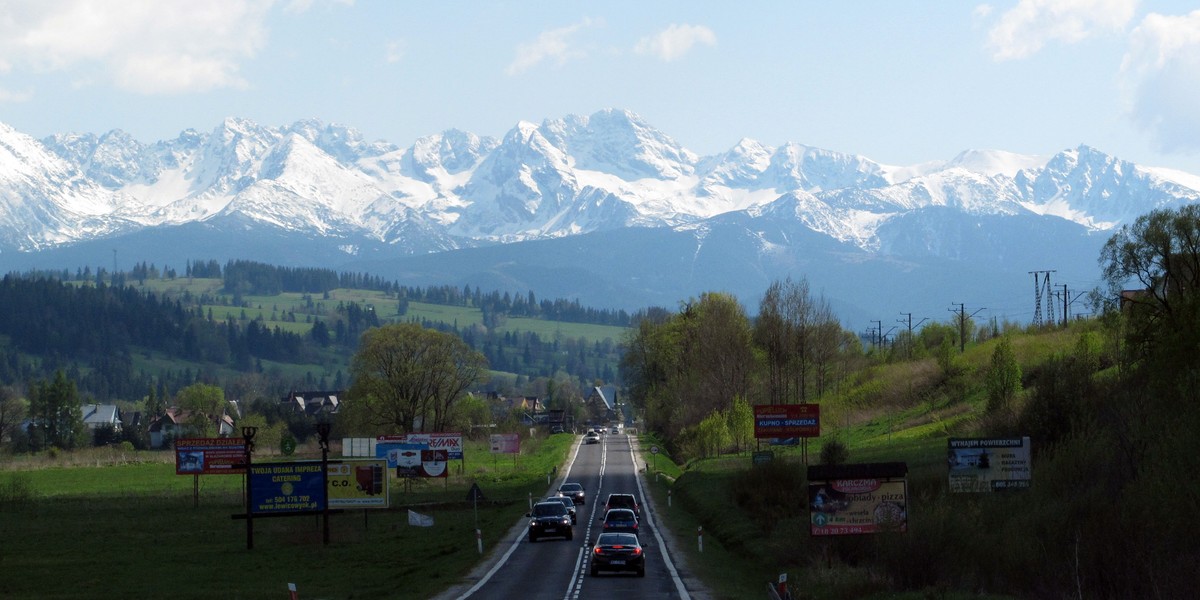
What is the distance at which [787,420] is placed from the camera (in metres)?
72.0

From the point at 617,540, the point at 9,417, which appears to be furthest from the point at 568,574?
the point at 9,417

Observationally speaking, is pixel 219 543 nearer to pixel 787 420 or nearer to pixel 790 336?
pixel 787 420

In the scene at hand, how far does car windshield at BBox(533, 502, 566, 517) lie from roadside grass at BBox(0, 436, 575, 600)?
7.56 ft

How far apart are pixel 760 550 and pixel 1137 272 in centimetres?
2986

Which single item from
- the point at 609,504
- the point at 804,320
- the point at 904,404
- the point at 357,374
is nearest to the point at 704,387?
the point at 804,320

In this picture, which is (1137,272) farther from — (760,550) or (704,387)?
(704,387)

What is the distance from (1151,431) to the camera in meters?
43.5

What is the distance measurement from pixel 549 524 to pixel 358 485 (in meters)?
12.3

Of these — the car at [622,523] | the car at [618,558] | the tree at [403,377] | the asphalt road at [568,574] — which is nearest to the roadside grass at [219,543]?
the asphalt road at [568,574]

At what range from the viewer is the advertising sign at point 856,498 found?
3953 centimetres

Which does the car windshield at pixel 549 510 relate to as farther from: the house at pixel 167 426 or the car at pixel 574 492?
the house at pixel 167 426

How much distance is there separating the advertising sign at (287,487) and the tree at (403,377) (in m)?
59.5

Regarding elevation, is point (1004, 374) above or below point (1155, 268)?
below

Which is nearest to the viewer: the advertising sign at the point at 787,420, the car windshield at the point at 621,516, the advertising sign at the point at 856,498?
the advertising sign at the point at 856,498
